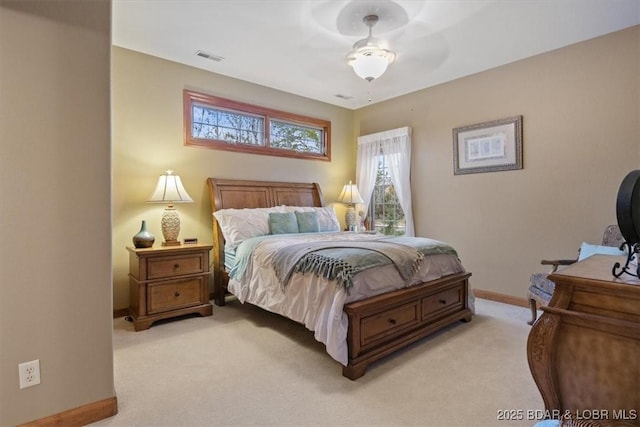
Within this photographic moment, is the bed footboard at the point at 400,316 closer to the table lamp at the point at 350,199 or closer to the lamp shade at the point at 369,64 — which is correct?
the lamp shade at the point at 369,64

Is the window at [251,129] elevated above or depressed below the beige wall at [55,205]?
above

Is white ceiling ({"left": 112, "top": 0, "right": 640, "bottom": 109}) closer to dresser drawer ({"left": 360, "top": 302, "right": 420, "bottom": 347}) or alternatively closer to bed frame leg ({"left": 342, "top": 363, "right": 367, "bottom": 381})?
dresser drawer ({"left": 360, "top": 302, "right": 420, "bottom": 347})

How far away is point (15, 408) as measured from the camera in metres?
1.55

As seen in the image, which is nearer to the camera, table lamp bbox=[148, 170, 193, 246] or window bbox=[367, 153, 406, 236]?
A: table lamp bbox=[148, 170, 193, 246]

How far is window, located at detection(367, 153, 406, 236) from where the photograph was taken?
5.07 metres

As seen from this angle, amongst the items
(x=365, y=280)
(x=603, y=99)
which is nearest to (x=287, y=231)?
(x=365, y=280)

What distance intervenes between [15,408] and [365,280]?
6.63ft

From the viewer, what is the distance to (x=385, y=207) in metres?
5.25

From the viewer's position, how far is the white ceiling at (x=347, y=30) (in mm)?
2713

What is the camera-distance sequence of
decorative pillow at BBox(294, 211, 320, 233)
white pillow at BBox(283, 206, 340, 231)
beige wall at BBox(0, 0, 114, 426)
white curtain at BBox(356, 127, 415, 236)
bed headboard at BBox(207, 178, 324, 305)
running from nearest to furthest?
beige wall at BBox(0, 0, 114, 426) → bed headboard at BBox(207, 178, 324, 305) → decorative pillow at BBox(294, 211, 320, 233) → white pillow at BBox(283, 206, 340, 231) → white curtain at BBox(356, 127, 415, 236)

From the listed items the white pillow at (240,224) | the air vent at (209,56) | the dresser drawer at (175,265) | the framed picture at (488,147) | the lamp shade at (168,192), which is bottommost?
the dresser drawer at (175,265)

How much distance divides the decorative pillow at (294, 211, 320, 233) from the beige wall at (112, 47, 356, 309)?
2.79 feet

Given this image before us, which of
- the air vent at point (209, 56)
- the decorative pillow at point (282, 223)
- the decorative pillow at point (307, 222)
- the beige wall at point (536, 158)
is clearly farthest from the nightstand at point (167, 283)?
the beige wall at point (536, 158)

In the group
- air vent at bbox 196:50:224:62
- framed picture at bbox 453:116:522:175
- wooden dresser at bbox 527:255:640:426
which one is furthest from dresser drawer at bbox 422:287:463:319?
air vent at bbox 196:50:224:62
